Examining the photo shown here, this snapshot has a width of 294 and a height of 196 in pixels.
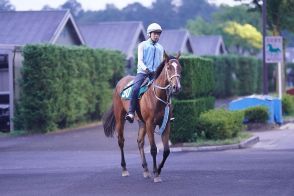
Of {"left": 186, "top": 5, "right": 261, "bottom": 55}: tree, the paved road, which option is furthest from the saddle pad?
{"left": 186, "top": 5, "right": 261, "bottom": 55}: tree

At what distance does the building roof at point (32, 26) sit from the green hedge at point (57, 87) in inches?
221

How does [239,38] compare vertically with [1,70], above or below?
above

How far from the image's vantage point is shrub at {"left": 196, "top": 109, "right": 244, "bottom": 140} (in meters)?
20.2

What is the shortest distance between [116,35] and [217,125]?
33040 mm

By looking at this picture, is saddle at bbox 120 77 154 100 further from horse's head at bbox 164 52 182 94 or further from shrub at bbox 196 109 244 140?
shrub at bbox 196 109 244 140

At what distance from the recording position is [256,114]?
2609 centimetres

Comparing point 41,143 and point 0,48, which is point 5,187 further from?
A: point 0,48

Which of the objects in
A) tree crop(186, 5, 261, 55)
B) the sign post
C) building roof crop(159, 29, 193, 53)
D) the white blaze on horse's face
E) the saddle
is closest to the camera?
the white blaze on horse's face

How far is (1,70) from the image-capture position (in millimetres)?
28391

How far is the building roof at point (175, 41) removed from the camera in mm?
60031

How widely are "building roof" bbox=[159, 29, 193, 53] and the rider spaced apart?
4563cm

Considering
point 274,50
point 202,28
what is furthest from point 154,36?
point 202,28

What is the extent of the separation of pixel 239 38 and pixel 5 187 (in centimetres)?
7081

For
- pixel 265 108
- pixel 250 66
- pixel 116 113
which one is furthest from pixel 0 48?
pixel 250 66
